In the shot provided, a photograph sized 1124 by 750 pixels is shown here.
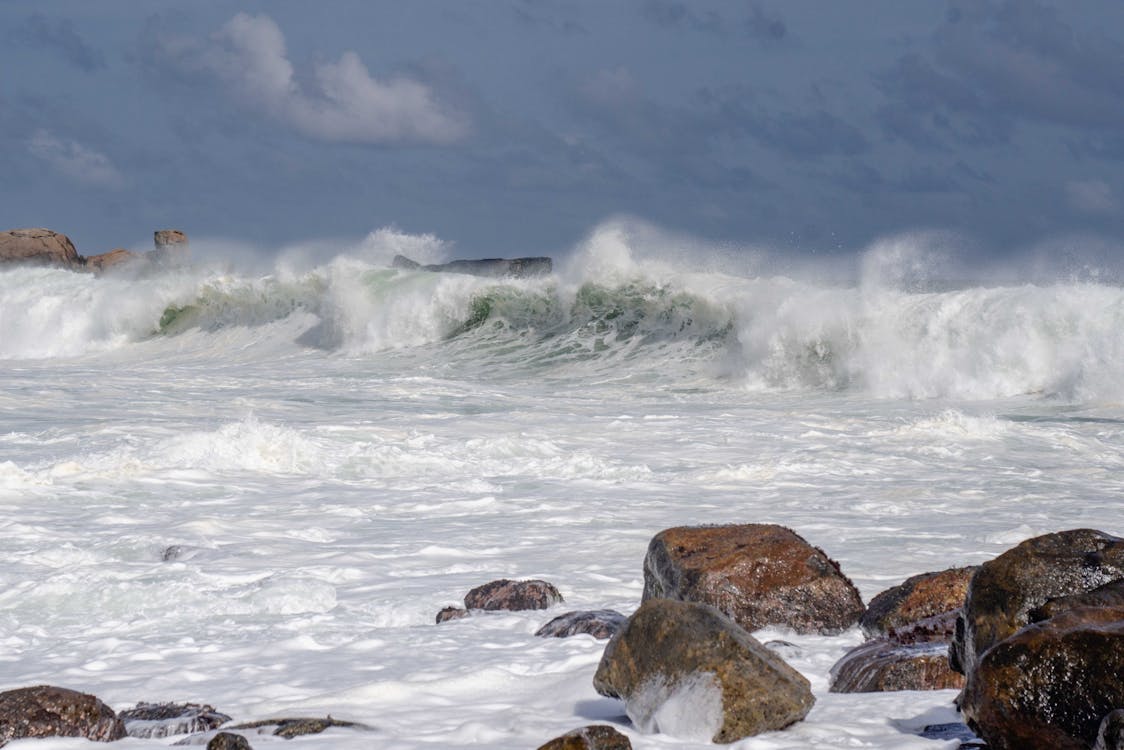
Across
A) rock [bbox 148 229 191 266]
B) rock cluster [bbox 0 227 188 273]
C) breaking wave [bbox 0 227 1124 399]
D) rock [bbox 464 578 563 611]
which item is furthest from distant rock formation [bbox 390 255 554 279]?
rock [bbox 464 578 563 611]

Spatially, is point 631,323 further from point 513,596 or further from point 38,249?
point 38,249

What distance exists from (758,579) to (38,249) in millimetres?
47187

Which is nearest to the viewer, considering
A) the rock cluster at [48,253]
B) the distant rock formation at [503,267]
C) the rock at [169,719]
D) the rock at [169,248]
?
the rock at [169,719]

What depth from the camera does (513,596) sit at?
6.46m

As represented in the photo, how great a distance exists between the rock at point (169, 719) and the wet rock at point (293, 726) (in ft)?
0.37

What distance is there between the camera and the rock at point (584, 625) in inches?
220

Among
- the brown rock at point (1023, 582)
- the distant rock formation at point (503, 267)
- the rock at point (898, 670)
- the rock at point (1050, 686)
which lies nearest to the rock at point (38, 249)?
the distant rock formation at point (503, 267)

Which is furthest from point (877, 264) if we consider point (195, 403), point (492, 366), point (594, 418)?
point (195, 403)

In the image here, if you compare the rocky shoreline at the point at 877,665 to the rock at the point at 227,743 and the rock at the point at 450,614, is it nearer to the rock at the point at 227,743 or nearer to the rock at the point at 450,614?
the rock at the point at 227,743

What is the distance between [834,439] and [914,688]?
9.19 meters

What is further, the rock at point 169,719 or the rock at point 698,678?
the rock at point 169,719

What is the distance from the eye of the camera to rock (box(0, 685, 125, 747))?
3961 mm

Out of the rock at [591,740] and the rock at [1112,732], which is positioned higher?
the rock at [1112,732]

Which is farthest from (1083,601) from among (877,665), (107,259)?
(107,259)
